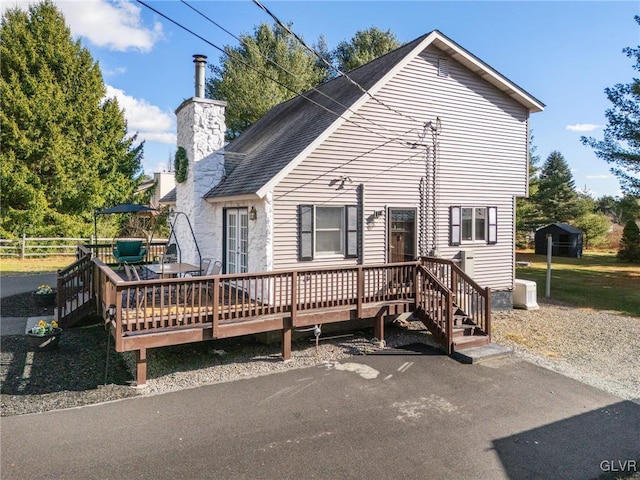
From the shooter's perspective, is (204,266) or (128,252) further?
(128,252)

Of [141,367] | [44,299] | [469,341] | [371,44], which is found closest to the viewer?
[141,367]

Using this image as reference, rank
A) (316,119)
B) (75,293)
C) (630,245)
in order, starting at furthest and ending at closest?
(630,245) < (316,119) < (75,293)

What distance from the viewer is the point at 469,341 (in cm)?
865

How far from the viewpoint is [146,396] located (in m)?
6.41

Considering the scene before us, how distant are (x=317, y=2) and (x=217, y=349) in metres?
7.91

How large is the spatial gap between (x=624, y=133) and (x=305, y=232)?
17.6 meters

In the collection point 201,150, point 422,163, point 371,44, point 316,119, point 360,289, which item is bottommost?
point 360,289

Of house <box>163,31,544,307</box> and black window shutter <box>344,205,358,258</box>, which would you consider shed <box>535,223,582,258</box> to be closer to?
house <box>163,31,544,307</box>

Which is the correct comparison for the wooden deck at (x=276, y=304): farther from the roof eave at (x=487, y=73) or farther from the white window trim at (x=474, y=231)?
the roof eave at (x=487, y=73)

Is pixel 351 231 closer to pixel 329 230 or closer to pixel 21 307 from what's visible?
pixel 329 230

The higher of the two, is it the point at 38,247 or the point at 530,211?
the point at 530,211

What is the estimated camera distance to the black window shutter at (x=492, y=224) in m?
11.9

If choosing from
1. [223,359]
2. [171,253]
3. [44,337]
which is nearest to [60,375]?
[44,337]

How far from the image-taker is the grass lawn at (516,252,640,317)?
14617 millimetres
